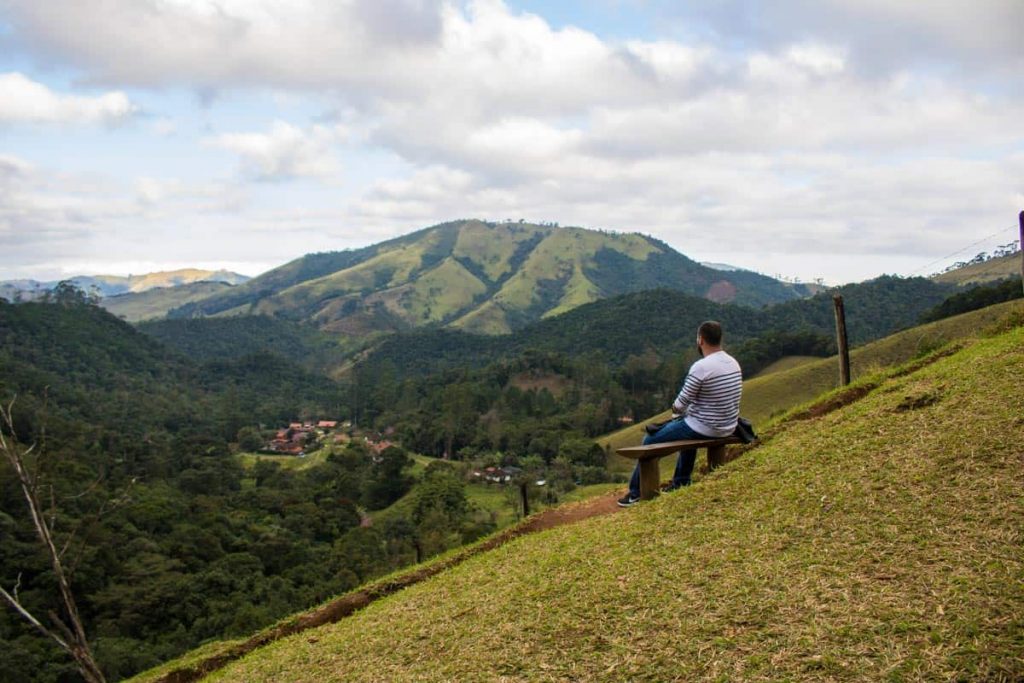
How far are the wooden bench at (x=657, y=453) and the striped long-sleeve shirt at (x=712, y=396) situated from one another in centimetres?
18

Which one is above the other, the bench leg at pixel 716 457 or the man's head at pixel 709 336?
the man's head at pixel 709 336

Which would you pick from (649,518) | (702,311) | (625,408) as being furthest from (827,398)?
(702,311)

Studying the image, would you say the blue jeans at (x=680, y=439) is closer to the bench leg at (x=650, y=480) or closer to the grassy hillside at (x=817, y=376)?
the bench leg at (x=650, y=480)

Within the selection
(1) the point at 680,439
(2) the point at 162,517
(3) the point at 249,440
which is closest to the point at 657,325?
(3) the point at 249,440

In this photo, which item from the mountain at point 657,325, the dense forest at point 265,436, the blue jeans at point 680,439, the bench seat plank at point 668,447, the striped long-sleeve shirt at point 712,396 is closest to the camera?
the striped long-sleeve shirt at point 712,396

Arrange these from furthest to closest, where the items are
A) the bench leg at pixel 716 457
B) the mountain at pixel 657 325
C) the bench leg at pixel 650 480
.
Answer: the mountain at pixel 657 325, the bench leg at pixel 716 457, the bench leg at pixel 650 480

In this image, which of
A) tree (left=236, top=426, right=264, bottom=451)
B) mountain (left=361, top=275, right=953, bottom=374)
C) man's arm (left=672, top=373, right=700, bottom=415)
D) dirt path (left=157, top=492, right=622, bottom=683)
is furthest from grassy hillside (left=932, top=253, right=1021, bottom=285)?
man's arm (left=672, top=373, right=700, bottom=415)

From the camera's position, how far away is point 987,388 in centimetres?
902

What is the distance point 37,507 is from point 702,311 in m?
171

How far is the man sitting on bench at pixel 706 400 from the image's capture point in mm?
9219

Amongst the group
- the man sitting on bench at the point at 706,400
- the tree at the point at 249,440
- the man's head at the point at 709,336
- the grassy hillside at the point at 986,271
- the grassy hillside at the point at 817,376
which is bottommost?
the tree at the point at 249,440

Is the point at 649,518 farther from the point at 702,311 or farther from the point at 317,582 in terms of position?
the point at 702,311

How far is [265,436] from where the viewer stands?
383 feet

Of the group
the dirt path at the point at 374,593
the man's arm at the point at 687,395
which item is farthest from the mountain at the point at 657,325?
the man's arm at the point at 687,395
